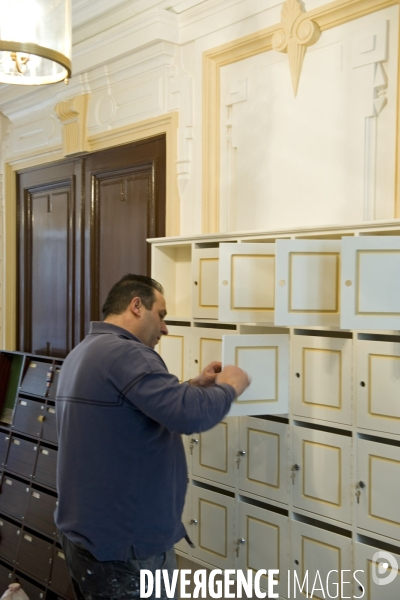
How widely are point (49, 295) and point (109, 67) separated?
1824 mm

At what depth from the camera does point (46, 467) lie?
4371mm

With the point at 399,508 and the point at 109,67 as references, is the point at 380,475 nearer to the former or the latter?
the point at 399,508

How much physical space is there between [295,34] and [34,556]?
3.52 metres

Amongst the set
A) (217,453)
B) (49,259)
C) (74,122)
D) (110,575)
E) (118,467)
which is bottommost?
(110,575)

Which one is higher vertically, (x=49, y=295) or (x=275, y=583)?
(x=49, y=295)

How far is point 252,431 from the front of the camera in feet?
10.2

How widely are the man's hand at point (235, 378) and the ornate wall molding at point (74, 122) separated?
2.82 metres

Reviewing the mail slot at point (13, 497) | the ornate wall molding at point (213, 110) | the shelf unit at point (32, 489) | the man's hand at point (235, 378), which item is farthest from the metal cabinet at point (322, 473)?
the mail slot at point (13, 497)

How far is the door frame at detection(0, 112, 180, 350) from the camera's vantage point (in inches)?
155

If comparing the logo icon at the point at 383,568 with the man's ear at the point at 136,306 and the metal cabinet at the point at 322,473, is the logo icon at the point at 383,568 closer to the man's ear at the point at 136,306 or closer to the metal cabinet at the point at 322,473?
the metal cabinet at the point at 322,473

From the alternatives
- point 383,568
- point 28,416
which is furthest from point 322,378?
point 28,416

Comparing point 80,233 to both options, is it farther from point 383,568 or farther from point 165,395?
point 383,568

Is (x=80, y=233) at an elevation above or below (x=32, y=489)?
above

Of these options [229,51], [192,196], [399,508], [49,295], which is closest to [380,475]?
[399,508]
